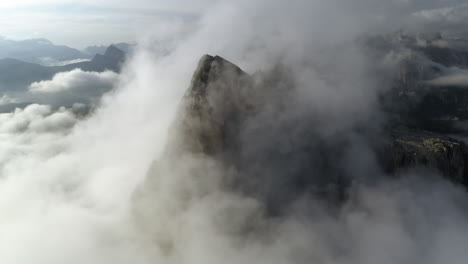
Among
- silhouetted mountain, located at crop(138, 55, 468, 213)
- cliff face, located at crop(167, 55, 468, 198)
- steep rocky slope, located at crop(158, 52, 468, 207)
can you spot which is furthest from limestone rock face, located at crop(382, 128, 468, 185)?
cliff face, located at crop(167, 55, 468, 198)

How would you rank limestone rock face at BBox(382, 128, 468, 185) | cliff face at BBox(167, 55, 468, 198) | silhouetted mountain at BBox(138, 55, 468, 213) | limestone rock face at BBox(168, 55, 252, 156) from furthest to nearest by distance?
limestone rock face at BBox(382, 128, 468, 185), silhouetted mountain at BBox(138, 55, 468, 213), cliff face at BBox(167, 55, 468, 198), limestone rock face at BBox(168, 55, 252, 156)

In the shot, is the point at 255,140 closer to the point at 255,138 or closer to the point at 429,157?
the point at 255,138

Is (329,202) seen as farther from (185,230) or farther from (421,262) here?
(185,230)

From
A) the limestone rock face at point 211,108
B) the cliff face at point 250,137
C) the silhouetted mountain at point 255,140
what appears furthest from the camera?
the silhouetted mountain at point 255,140

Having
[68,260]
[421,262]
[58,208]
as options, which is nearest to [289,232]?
[421,262]

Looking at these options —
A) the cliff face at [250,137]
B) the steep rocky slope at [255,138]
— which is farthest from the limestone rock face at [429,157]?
the cliff face at [250,137]

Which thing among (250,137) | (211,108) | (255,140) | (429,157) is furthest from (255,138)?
(429,157)

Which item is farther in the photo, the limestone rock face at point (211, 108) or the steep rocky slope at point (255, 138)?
the steep rocky slope at point (255, 138)

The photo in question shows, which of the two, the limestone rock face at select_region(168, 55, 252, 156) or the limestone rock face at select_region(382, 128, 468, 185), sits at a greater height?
the limestone rock face at select_region(168, 55, 252, 156)

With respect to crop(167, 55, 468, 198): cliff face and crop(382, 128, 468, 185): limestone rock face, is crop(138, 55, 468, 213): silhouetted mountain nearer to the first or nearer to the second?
crop(167, 55, 468, 198): cliff face

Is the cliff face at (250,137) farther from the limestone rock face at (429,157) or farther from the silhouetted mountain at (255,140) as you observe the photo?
the limestone rock face at (429,157)

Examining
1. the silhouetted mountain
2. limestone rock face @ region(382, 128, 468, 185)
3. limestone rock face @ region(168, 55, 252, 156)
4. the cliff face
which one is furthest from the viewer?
limestone rock face @ region(382, 128, 468, 185)
